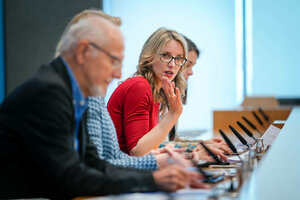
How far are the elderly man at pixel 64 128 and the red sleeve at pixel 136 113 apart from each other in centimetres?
67

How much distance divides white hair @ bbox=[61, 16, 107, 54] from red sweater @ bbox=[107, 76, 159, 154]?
32.7 inches

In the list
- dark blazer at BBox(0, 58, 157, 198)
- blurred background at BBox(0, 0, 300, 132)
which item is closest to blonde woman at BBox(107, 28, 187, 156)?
dark blazer at BBox(0, 58, 157, 198)

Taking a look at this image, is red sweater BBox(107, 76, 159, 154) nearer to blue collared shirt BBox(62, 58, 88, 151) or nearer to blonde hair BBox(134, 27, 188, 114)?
blonde hair BBox(134, 27, 188, 114)

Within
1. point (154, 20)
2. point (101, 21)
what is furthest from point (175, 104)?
point (154, 20)

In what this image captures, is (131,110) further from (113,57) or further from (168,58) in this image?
(113,57)

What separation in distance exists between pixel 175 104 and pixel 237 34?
13.8ft

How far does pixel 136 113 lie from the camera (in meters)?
2.09

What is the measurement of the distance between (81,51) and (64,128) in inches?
10.7

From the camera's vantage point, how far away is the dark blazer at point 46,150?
1116mm

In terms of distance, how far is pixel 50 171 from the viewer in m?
1.12

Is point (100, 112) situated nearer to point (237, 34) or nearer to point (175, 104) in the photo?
point (175, 104)

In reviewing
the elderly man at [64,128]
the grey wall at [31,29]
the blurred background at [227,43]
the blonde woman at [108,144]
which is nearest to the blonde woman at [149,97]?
the blonde woman at [108,144]

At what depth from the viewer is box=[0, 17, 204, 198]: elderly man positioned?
112 cm

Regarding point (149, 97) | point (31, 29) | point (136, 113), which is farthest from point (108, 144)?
point (31, 29)
